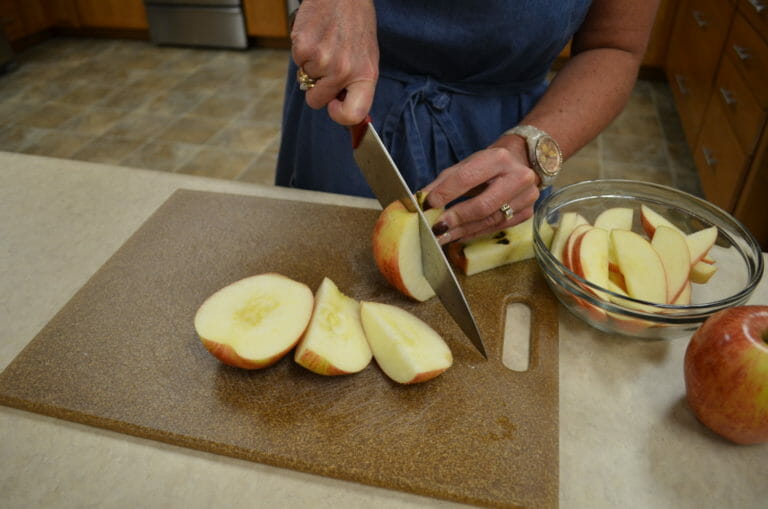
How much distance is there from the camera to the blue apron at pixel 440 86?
93 centimetres

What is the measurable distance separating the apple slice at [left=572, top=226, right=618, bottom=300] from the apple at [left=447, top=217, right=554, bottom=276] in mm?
84

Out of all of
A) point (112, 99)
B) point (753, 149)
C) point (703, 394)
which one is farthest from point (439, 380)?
point (112, 99)

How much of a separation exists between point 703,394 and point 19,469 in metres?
0.74

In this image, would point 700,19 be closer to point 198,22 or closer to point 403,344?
point 403,344

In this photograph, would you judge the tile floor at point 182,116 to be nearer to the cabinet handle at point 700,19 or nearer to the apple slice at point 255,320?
the cabinet handle at point 700,19

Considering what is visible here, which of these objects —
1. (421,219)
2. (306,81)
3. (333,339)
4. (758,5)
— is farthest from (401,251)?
(758,5)

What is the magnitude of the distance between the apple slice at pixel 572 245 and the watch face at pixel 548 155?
113 millimetres

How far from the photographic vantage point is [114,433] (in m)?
0.66

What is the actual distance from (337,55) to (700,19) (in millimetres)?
2637

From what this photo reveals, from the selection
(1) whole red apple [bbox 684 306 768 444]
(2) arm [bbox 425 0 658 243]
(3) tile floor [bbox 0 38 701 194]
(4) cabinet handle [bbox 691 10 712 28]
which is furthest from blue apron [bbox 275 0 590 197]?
(4) cabinet handle [bbox 691 10 712 28]

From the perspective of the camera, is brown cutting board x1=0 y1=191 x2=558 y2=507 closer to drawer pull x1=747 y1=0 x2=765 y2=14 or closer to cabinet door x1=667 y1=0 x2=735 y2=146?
drawer pull x1=747 y1=0 x2=765 y2=14

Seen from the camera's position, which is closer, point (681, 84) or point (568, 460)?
point (568, 460)

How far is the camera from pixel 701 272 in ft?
2.58

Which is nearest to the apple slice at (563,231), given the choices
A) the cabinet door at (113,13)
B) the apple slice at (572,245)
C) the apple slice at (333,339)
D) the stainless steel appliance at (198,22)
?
the apple slice at (572,245)
